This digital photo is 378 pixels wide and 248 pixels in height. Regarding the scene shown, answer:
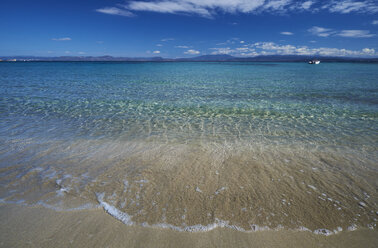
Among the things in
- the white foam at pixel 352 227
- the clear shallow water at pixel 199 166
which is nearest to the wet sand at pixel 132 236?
the white foam at pixel 352 227

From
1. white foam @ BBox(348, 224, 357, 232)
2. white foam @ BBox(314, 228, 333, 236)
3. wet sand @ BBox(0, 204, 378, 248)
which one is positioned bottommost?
white foam @ BBox(348, 224, 357, 232)

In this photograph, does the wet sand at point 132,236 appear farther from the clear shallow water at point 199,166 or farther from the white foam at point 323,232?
the clear shallow water at point 199,166

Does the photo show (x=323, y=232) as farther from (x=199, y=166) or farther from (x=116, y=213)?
(x=116, y=213)

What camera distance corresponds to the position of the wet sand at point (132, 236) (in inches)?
115

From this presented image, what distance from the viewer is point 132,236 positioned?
119 inches

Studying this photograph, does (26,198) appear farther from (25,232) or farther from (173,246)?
(173,246)

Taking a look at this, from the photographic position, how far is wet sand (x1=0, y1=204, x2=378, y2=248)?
2.93 metres

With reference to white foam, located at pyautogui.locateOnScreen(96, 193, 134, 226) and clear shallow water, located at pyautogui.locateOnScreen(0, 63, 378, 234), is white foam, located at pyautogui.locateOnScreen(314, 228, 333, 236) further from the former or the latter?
white foam, located at pyautogui.locateOnScreen(96, 193, 134, 226)

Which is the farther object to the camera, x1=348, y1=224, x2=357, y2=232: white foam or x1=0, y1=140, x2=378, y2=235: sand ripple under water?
x1=0, y1=140, x2=378, y2=235: sand ripple under water

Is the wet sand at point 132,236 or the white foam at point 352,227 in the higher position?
the wet sand at point 132,236

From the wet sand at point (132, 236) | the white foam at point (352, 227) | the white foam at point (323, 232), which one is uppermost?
the wet sand at point (132, 236)

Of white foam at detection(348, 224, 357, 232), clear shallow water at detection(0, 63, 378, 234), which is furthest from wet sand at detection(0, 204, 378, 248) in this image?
clear shallow water at detection(0, 63, 378, 234)

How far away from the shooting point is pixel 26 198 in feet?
12.6

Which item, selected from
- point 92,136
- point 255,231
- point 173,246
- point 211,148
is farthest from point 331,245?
point 92,136
